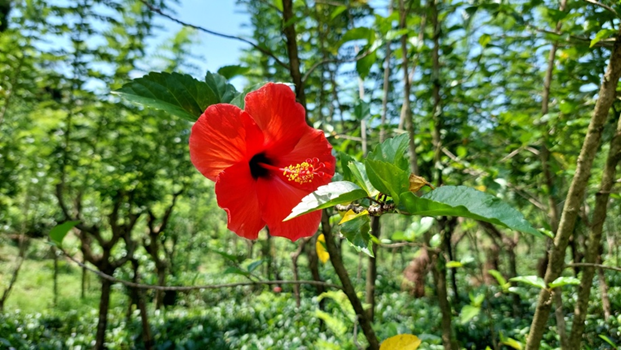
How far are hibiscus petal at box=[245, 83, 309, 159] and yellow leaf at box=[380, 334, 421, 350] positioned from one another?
44 centimetres

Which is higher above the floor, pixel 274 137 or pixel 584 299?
pixel 274 137

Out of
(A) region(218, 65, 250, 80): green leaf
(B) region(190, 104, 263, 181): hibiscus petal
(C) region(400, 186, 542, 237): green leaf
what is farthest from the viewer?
(A) region(218, 65, 250, 80): green leaf

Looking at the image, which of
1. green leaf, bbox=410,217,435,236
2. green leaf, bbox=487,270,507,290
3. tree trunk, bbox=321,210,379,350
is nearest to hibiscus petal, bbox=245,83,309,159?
tree trunk, bbox=321,210,379,350

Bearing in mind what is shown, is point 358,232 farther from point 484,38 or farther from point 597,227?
point 484,38

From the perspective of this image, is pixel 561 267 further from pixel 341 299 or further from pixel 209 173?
pixel 341 299

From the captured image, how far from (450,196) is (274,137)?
248mm

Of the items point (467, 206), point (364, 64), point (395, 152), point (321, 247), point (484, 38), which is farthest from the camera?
point (484, 38)

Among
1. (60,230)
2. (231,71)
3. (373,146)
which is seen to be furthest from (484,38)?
(60,230)

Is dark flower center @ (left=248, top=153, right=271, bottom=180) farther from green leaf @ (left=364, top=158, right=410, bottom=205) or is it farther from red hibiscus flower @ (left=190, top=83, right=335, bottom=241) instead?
green leaf @ (left=364, top=158, right=410, bottom=205)

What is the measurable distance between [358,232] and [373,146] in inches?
31.6

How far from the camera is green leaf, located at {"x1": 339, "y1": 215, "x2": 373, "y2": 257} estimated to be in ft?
1.53

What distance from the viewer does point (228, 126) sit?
0.47m

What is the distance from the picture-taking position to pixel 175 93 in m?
0.55

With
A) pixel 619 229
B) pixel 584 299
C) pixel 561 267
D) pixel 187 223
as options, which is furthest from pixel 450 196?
pixel 187 223
